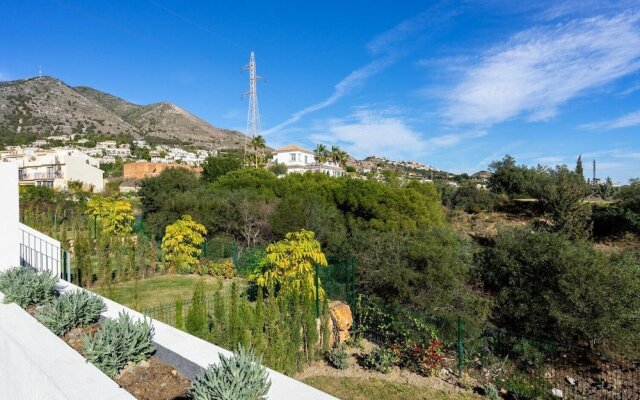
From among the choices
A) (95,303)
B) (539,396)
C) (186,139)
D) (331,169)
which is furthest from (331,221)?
(186,139)

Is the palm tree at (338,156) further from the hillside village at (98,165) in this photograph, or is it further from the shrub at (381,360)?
the shrub at (381,360)

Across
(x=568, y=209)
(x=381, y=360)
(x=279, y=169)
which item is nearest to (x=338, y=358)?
(x=381, y=360)

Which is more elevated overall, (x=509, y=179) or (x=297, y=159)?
(x=297, y=159)

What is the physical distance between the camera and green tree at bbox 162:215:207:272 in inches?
549

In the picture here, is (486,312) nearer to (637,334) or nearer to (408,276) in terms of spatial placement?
(408,276)

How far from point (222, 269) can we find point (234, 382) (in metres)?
11.9

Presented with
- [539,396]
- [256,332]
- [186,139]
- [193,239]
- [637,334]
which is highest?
[186,139]

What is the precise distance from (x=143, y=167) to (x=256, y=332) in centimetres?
5698

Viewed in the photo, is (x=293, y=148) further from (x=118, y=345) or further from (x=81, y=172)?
(x=118, y=345)

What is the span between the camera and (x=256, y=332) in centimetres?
666

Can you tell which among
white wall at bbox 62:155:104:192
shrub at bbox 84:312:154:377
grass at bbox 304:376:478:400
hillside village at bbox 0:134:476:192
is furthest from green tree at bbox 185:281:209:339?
white wall at bbox 62:155:104:192

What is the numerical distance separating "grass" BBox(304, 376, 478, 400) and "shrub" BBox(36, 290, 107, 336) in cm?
442

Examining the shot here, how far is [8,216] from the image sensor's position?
634 centimetres

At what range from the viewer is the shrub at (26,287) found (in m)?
4.32
